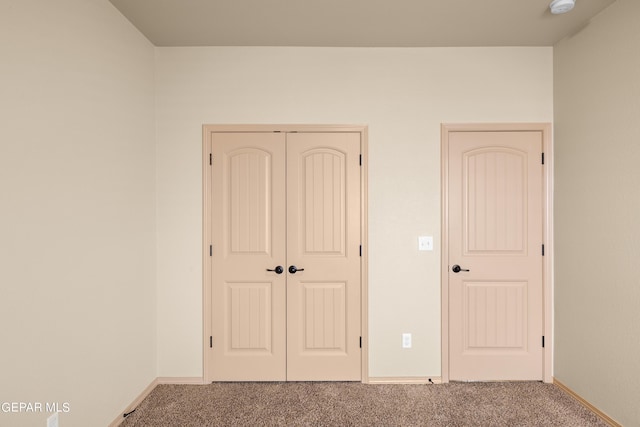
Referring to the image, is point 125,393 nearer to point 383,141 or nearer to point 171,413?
point 171,413

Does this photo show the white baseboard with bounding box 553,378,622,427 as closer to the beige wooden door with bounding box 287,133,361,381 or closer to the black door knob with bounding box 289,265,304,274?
the beige wooden door with bounding box 287,133,361,381

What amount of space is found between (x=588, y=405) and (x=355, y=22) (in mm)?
3271

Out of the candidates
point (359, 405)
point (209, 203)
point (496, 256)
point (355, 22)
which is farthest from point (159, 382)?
point (355, 22)

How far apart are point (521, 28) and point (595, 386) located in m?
2.69

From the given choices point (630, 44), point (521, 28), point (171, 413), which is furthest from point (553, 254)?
point (171, 413)

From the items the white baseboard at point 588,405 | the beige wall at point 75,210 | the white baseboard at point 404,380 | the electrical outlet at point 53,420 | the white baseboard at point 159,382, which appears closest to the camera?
the beige wall at point 75,210

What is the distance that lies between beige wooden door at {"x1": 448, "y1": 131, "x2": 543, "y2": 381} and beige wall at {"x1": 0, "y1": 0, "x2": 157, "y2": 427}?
2.52m

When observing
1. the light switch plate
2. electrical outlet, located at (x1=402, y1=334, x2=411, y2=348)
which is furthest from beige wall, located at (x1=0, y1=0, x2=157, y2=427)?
the light switch plate

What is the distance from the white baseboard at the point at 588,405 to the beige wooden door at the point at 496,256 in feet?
0.71

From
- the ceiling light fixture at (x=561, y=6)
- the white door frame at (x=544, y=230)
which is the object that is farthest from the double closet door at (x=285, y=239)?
the ceiling light fixture at (x=561, y=6)

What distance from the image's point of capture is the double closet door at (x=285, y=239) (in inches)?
109

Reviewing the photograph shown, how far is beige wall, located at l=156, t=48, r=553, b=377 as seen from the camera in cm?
277

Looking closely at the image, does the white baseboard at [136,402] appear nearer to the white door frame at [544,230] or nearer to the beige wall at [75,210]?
the beige wall at [75,210]

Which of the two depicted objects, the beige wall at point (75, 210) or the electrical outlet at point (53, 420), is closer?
the beige wall at point (75, 210)
